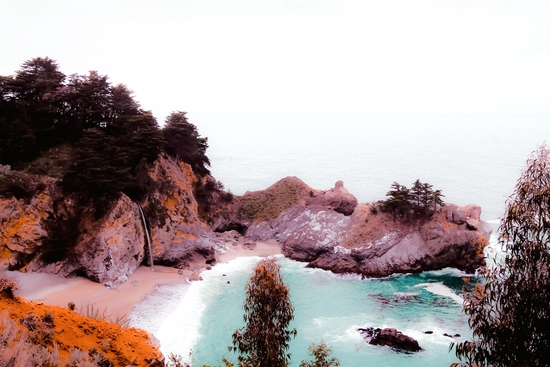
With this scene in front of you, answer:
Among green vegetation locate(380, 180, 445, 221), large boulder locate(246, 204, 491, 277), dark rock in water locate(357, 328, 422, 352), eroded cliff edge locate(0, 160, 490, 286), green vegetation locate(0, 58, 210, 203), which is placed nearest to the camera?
dark rock in water locate(357, 328, 422, 352)

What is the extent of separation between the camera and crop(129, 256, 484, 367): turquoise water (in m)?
24.0

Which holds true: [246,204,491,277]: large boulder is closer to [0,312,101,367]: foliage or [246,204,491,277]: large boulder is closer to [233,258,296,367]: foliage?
[233,258,296,367]: foliage

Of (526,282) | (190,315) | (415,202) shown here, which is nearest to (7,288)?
(526,282)

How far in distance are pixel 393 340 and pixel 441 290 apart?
34.9 feet

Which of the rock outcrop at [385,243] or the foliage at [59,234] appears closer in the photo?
the foliage at [59,234]

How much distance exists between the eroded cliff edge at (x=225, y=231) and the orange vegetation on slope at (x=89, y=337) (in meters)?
20.7

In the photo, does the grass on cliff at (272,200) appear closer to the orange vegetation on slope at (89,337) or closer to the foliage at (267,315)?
the foliage at (267,315)

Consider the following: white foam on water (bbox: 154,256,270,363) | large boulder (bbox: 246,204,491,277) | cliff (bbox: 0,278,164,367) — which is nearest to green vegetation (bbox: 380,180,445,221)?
large boulder (bbox: 246,204,491,277)

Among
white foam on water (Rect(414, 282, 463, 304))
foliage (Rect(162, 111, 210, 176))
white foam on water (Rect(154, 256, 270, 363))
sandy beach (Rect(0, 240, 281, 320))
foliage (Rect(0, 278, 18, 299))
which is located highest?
foliage (Rect(162, 111, 210, 176))

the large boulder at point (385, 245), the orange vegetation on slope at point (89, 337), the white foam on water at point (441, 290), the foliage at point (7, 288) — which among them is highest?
the foliage at point (7, 288)

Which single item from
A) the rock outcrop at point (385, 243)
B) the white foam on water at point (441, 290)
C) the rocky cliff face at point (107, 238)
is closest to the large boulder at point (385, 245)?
the rock outcrop at point (385, 243)

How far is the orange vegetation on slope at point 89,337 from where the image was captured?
9.91 meters

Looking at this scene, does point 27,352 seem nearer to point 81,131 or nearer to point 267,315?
point 267,315

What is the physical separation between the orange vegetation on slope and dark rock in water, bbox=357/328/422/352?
707 inches
